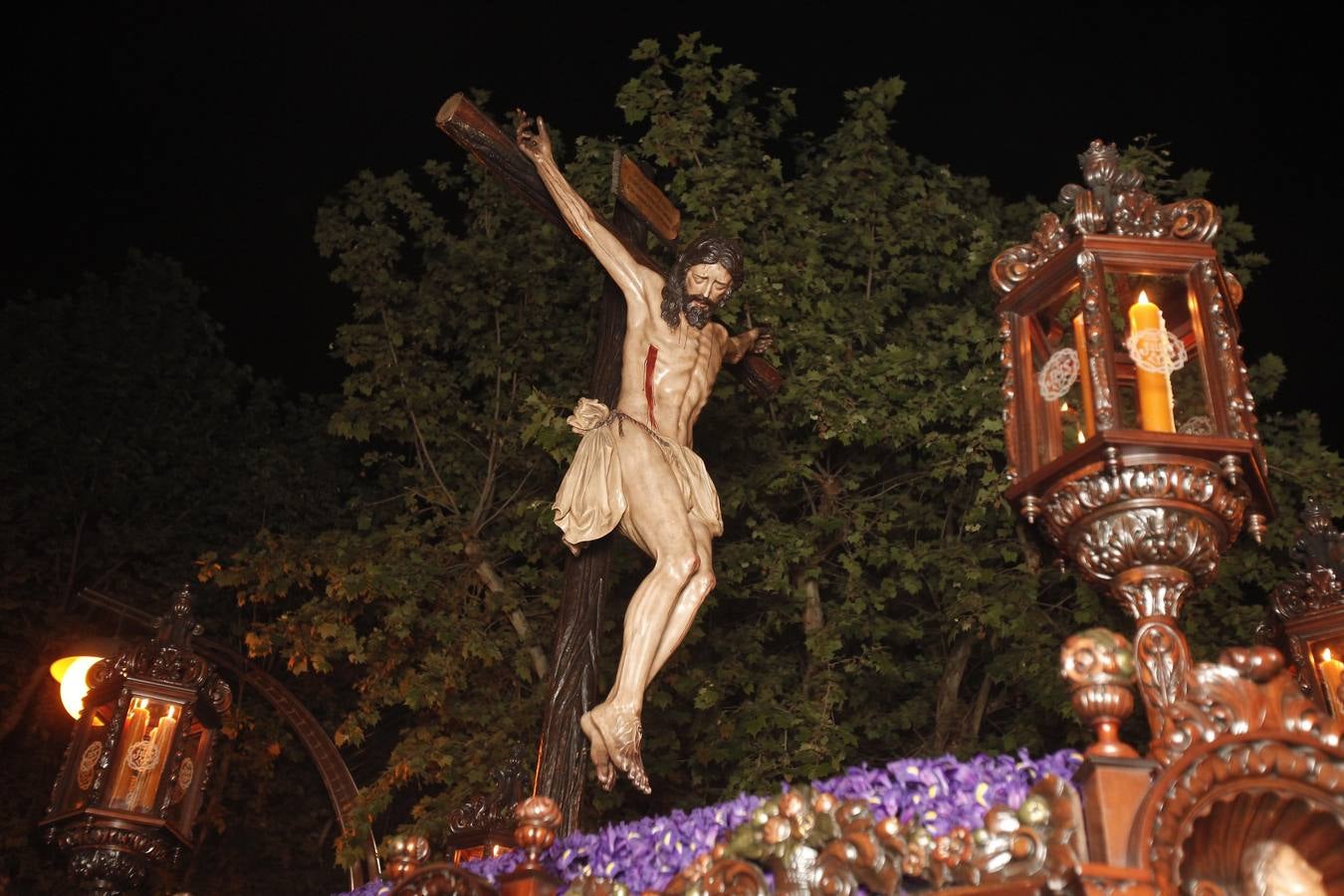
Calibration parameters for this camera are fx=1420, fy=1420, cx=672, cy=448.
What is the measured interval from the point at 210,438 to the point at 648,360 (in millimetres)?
11629

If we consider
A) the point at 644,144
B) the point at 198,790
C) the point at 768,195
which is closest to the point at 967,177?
the point at 768,195

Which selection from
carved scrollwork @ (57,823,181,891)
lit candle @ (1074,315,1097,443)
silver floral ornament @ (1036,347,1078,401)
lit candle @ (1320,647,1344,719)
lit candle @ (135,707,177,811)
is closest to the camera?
lit candle @ (1074,315,1097,443)

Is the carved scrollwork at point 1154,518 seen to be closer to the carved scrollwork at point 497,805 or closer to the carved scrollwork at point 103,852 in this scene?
the carved scrollwork at point 497,805

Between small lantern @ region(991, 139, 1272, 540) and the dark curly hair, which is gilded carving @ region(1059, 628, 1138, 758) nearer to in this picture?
small lantern @ region(991, 139, 1272, 540)

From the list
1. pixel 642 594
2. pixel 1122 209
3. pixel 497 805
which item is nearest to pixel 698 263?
pixel 642 594

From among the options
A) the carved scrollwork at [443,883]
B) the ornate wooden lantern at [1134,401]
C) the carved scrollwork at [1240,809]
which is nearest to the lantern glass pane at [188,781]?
the carved scrollwork at [443,883]

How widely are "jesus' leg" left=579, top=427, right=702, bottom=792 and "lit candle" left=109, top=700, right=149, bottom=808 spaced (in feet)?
10.6

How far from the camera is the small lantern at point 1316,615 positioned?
22.8ft

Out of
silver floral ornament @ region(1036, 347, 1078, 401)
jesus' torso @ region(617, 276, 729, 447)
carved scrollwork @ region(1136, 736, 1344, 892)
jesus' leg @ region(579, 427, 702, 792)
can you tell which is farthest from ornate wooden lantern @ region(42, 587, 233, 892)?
carved scrollwork @ region(1136, 736, 1344, 892)

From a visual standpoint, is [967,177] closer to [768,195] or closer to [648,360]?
[768,195]

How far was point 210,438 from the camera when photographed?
17156 millimetres

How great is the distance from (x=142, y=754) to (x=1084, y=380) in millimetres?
5878

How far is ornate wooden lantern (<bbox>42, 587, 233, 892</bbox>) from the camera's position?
7625 mm

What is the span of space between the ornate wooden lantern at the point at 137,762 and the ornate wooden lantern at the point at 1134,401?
5.37m
